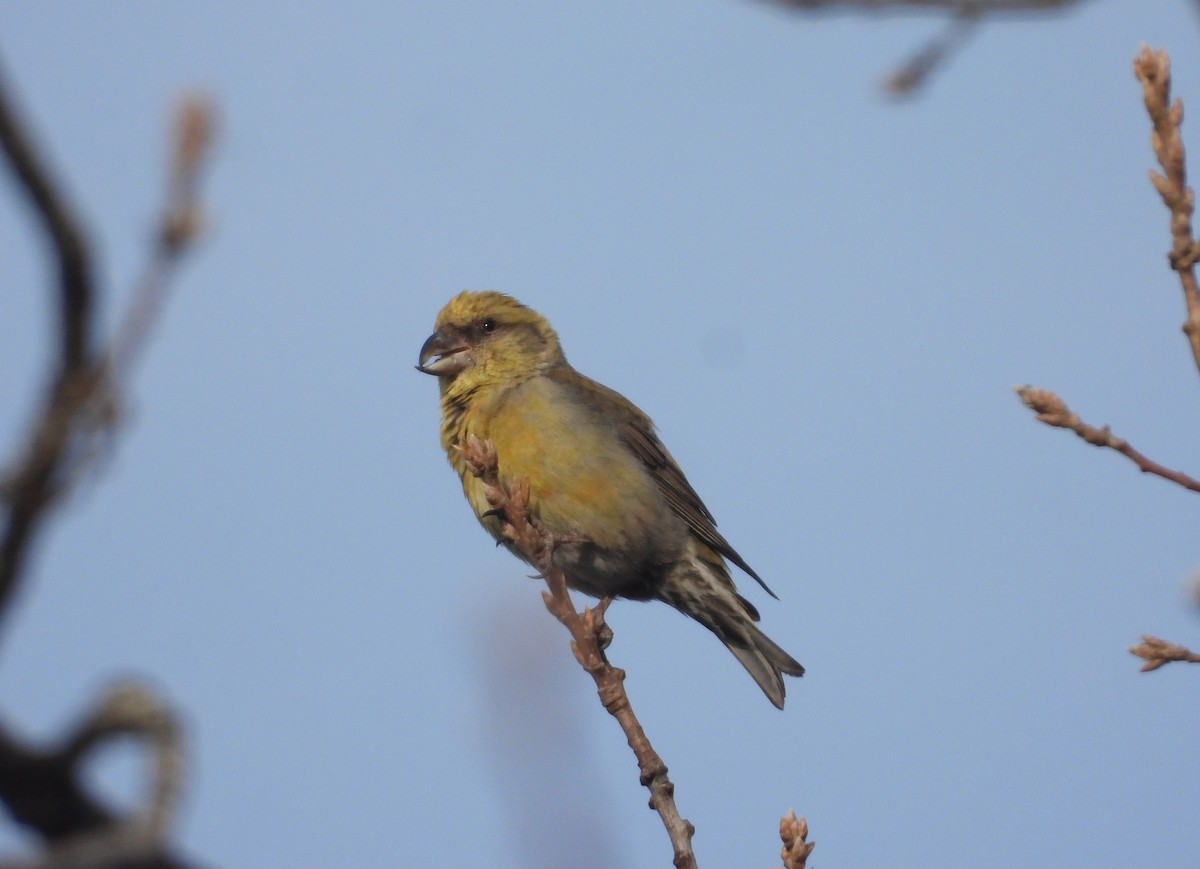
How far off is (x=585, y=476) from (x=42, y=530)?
5.38 meters

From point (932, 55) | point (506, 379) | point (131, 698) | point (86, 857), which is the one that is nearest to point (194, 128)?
point (131, 698)

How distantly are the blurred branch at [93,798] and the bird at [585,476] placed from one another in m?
4.95

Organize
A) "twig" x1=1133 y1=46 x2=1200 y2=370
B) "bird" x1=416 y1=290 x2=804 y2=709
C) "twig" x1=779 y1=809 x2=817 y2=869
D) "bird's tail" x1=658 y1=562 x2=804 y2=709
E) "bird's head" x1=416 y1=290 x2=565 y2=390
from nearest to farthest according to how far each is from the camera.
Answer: "twig" x1=1133 y1=46 x2=1200 y2=370 < "twig" x1=779 y1=809 x2=817 y2=869 < "bird" x1=416 y1=290 x2=804 y2=709 < "bird's tail" x1=658 y1=562 x2=804 y2=709 < "bird's head" x1=416 y1=290 x2=565 y2=390

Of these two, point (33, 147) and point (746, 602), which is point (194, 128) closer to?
point (33, 147)

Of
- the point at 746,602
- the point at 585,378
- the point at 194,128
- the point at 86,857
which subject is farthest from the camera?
the point at 585,378

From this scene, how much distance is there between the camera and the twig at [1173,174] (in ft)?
6.75

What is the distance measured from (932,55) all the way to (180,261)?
1.92 meters

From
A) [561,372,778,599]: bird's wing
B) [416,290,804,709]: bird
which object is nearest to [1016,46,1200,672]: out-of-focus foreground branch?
[416,290,804,709]: bird

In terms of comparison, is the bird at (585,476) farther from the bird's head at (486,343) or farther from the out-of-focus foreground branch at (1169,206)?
the out-of-focus foreground branch at (1169,206)

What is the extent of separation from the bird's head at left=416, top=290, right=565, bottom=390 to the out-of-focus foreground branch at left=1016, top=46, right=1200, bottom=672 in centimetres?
455

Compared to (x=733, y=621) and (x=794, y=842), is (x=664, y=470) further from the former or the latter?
(x=794, y=842)

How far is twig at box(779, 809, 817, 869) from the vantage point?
3.21 m

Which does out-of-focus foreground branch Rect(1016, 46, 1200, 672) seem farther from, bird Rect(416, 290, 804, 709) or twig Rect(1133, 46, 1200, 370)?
bird Rect(416, 290, 804, 709)

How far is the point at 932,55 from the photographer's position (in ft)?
8.30
